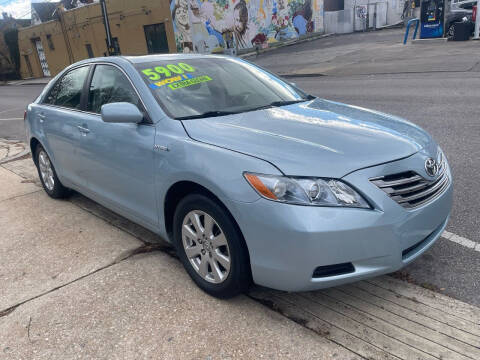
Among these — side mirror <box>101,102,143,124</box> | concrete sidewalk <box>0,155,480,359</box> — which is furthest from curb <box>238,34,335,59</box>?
concrete sidewalk <box>0,155,480,359</box>

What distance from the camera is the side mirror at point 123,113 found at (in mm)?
3166

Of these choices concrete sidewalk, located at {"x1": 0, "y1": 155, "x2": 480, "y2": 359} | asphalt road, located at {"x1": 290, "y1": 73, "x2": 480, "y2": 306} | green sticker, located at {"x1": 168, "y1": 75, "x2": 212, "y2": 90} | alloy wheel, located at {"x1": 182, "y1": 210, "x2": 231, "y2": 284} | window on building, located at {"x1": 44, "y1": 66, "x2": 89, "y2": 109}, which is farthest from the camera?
window on building, located at {"x1": 44, "y1": 66, "x2": 89, "y2": 109}

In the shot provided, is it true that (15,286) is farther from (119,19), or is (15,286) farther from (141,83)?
(119,19)

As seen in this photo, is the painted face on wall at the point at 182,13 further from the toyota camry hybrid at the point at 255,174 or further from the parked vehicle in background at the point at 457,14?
the toyota camry hybrid at the point at 255,174

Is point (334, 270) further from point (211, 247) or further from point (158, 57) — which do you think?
point (158, 57)

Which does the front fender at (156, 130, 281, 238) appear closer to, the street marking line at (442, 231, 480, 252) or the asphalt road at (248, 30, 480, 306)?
the asphalt road at (248, 30, 480, 306)

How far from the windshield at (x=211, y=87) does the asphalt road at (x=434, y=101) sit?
181 cm

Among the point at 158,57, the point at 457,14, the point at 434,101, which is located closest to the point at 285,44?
the point at 457,14

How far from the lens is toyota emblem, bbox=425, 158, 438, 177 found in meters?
2.67

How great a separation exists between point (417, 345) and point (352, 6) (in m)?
41.6

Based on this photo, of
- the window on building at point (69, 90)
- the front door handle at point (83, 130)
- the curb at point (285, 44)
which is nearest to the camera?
the front door handle at point (83, 130)

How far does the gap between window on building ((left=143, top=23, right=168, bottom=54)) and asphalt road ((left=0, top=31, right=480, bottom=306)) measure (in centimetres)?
893

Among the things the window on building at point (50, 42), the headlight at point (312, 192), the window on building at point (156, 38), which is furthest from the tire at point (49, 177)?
the window on building at point (50, 42)

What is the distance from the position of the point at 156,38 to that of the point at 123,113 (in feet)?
90.3
